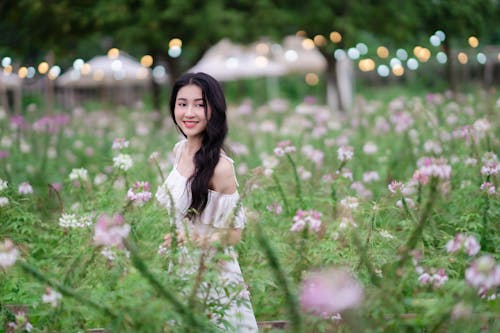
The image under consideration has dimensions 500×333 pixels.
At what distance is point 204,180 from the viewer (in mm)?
2668

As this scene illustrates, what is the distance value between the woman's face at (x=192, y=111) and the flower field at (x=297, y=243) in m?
0.24

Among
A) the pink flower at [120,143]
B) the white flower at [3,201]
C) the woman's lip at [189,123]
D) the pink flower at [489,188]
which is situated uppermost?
the woman's lip at [189,123]

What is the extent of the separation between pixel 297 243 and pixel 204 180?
45cm

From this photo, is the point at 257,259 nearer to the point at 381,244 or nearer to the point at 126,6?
the point at 381,244

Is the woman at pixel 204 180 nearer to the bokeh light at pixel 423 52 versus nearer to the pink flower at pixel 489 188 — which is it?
the pink flower at pixel 489 188

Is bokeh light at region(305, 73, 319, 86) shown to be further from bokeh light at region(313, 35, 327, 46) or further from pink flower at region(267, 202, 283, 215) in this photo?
pink flower at region(267, 202, 283, 215)

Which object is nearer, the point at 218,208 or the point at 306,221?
the point at 306,221

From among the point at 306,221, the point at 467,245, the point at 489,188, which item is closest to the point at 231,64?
the point at 489,188

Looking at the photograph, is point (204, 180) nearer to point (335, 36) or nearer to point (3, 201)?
point (3, 201)

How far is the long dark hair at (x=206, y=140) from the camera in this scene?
266 centimetres

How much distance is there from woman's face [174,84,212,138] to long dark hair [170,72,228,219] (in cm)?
1

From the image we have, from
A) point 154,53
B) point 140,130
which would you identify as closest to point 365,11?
point 154,53

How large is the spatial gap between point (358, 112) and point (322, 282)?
21.9 ft

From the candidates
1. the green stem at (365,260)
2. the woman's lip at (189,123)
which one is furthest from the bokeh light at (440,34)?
the green stem at (365,260)
